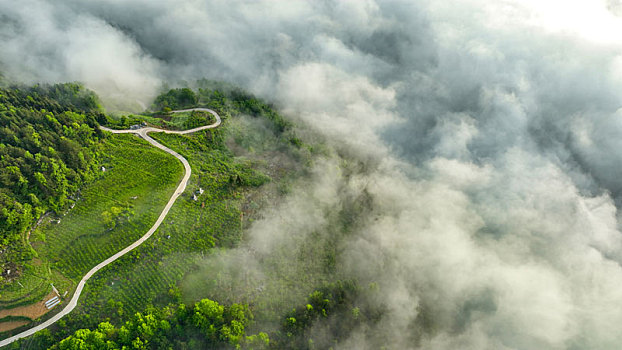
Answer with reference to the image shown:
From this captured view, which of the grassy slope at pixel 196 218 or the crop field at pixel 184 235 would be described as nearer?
the grassy slope at pixel 196 218

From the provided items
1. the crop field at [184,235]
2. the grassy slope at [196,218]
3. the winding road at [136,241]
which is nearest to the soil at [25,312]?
the winding road at [136,241]

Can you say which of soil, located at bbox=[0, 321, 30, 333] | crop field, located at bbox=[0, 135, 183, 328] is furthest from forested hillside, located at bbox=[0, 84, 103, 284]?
soil, located at bbox=[0, 321, 30, 333]

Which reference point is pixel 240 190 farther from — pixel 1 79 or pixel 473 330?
pixel 1 79

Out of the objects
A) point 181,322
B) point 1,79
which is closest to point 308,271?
point 181,322

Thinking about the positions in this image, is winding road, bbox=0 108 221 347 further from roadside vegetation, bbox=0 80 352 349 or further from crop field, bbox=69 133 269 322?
crop field, bbox=69 133 269 322

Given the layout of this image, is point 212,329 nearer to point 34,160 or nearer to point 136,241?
point 136,241

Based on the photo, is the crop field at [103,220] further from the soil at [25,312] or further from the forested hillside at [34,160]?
the forested hillside at [34,160]
